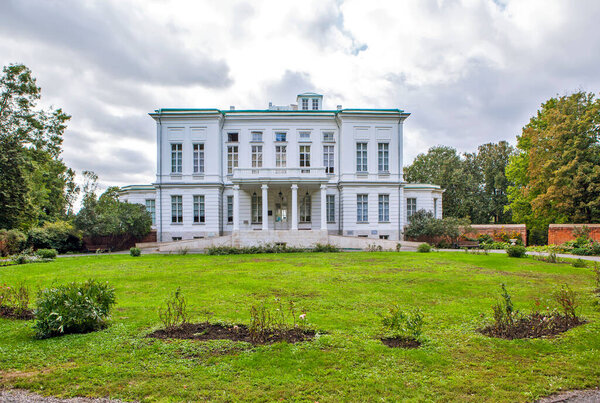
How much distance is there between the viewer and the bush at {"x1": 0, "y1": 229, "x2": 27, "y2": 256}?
890 inches

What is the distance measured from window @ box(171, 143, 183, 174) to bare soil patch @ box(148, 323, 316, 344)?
27.2 m

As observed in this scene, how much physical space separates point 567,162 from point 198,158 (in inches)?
1228

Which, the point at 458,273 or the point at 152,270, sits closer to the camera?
the point at 458,273

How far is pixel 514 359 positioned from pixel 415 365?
1544 millimetres

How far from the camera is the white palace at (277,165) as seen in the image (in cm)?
3106

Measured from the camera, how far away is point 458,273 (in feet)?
43.8

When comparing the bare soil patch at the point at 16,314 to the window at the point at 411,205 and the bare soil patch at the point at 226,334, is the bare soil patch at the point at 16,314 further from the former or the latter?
the window at the point at 411,205

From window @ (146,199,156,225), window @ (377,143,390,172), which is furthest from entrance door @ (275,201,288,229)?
window @ (146,199,156,225)

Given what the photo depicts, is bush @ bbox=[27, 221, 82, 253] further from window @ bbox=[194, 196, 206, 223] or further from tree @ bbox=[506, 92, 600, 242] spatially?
tree @ bbox=[506, 92, 600, 242]

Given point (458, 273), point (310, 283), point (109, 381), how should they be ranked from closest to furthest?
point (109, 381) < point (310, 283) < point (458, 273)

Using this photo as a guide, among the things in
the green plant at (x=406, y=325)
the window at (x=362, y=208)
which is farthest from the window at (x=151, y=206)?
the green plant at (x=406, y=325)

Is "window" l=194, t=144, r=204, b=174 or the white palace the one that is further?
"window" l=194, t=144, r=204, b=174

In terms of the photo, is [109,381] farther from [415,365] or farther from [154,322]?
[415,365]

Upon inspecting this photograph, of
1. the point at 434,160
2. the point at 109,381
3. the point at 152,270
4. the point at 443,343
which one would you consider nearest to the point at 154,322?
the point at 109,381
